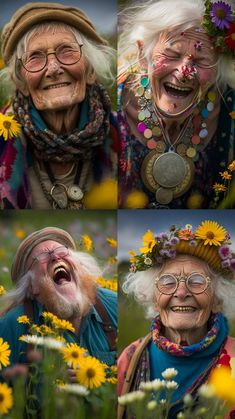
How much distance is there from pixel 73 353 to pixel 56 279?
0.84ft

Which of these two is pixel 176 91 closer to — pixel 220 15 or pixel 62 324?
pixel 220 15

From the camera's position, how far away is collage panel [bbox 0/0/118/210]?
2146 mm

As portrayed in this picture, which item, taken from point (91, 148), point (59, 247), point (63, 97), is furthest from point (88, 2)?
point (59, 247)

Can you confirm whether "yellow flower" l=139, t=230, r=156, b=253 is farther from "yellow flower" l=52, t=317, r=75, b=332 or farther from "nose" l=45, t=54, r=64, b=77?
"nose" l=45, t=54, r=64, b=77

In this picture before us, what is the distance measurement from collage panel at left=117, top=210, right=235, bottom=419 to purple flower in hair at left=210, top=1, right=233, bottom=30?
0.64 m

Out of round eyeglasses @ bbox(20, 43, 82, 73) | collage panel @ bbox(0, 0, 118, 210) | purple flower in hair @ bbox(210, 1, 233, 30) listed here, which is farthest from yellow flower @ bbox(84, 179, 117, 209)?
purple flower in hair @ bbox(210, 1, 233, 30)

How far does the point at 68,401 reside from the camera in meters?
2.14

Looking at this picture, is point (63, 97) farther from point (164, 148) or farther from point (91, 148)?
point (164, 148)

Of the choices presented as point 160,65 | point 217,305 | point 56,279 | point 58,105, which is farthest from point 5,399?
point 160,65

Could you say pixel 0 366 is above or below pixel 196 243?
below

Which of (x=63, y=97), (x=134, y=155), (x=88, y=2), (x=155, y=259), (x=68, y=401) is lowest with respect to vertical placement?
(x=68, y=401)

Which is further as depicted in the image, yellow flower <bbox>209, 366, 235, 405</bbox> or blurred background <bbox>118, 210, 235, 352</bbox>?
blurred background <bbox>118, 210, 235, 352</bbox>

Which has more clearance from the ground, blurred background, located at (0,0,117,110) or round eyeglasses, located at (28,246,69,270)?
blurred background, located at (0,0,117,110)

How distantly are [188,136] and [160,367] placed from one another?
805mm
